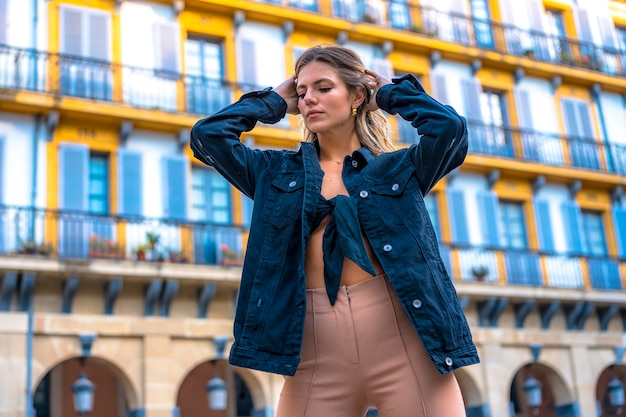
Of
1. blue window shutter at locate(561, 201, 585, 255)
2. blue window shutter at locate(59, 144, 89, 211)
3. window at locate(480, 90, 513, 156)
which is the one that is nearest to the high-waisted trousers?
blue window shutter at locate(59, 144, 89, 211)

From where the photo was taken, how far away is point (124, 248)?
Answer: 1741cm

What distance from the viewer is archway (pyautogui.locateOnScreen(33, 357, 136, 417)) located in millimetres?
18750

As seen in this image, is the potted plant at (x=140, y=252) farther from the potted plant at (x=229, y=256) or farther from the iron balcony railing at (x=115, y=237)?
the potted plant at (x=229, y=256)

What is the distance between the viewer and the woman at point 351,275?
2.73 metres

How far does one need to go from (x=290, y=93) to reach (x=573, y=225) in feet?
69.2

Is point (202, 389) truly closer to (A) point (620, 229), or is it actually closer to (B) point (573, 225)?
(B) point (573, 225)

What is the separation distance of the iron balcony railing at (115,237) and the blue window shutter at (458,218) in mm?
5363

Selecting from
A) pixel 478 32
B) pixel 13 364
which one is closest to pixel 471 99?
pixel 478 32

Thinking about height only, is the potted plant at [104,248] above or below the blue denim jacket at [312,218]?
above

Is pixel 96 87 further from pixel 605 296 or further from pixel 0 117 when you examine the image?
pixel 605 296

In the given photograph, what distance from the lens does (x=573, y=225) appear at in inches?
918

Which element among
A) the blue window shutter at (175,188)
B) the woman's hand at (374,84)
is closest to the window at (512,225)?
the blue window shutter at (175,188)

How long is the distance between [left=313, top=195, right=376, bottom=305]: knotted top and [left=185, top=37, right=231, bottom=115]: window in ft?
54.1

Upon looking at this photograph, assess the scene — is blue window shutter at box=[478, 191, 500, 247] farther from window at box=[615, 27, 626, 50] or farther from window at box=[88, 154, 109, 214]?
window at box=[88, 154, 109, 214]
